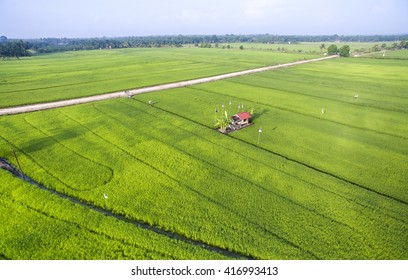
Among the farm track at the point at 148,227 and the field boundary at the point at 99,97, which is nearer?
the farm track at the point at 148,227

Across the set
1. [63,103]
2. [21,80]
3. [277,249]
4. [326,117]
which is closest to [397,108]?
[326,117]

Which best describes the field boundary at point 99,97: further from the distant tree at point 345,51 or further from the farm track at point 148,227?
the distant tree at point 345,51

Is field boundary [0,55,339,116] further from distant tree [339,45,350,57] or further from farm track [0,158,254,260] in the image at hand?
distant tree [339,45,350,57]

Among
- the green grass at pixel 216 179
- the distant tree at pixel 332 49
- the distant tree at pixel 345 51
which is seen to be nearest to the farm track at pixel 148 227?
the green grass at pixel 216 179

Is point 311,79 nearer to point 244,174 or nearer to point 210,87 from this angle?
point 210,87

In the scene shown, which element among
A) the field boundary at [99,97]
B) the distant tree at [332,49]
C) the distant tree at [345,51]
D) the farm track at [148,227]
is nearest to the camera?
the farm track at [148,227]

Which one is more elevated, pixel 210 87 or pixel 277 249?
pixel 210 87

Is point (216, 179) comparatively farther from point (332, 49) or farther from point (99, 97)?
point (332, 49)

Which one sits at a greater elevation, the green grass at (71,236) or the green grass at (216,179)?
the green grass at (216,179)

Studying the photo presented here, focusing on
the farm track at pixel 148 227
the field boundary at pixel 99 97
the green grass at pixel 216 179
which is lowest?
the farm track at pixel 148 227
